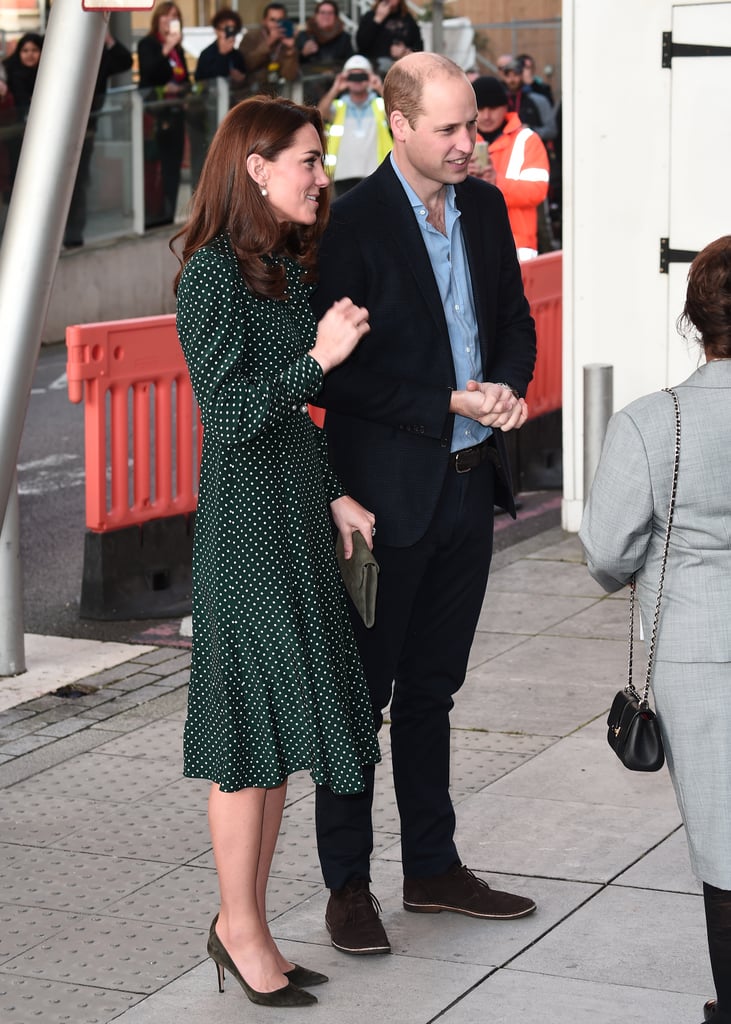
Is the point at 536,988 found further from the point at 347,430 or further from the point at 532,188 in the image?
the point at 532,188

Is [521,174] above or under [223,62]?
under

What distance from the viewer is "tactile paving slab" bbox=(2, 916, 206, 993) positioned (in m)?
4.31

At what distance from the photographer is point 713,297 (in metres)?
3.46

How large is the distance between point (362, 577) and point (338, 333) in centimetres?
60

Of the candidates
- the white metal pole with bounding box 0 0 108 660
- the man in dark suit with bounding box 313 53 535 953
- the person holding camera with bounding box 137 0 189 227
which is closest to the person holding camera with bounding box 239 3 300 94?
the person holding camera with bounding box 137 0 189 227

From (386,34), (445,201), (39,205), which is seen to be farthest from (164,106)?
(445,201)

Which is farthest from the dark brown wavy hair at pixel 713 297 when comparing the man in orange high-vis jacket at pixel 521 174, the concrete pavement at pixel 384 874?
the man in orange high-vis jacket at pixel 521 174

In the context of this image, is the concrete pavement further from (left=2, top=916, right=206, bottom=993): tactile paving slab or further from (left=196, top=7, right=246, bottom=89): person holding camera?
(left=196, top=7, right=246, bottom=89): person holding camera

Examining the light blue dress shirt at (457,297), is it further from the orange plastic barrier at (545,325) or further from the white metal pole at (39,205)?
the orange plastic barrier at (545,325)

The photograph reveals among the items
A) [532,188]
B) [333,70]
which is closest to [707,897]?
[532,188]

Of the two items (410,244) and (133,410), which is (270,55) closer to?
(133,410)

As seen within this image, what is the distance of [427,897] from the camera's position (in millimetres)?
4656

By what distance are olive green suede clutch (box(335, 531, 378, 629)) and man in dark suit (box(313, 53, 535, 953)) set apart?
0.55 ft

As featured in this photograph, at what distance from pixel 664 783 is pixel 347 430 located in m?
1.82
